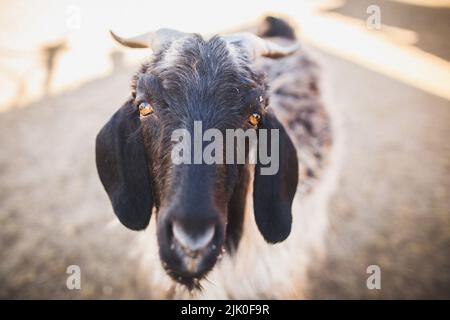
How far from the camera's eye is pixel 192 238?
1.61m

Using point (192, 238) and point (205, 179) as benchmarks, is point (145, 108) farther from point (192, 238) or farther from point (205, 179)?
point (192, 238)

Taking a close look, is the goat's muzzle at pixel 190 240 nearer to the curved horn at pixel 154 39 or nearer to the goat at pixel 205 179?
the goat at pixel 205 179

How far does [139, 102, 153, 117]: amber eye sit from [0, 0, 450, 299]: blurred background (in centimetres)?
52

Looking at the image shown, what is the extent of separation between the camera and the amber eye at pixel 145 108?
2.01 meters

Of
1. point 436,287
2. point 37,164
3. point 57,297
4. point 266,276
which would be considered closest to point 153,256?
point 266,276

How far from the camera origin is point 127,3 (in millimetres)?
8898

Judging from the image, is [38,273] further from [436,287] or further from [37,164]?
[436,287]

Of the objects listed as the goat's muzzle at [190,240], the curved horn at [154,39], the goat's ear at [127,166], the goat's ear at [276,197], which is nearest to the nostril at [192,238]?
the goat's muzzle at [190,240]

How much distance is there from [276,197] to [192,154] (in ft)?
3.02

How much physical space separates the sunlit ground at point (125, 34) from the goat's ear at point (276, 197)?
4.93 metres

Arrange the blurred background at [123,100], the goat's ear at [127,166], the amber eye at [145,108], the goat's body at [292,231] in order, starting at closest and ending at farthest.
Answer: the amber eye at [145,108] → the goat's ear at [127,166] → the goat's body at [292,231] → the blurred background at [123,100]

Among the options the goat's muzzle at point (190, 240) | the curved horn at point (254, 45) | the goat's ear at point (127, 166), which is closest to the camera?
the goat's muzzle at point (190, 240)

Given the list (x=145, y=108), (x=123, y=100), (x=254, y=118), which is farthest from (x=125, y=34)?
(x=254, y=118)

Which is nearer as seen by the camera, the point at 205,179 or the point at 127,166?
the point at 205,179
